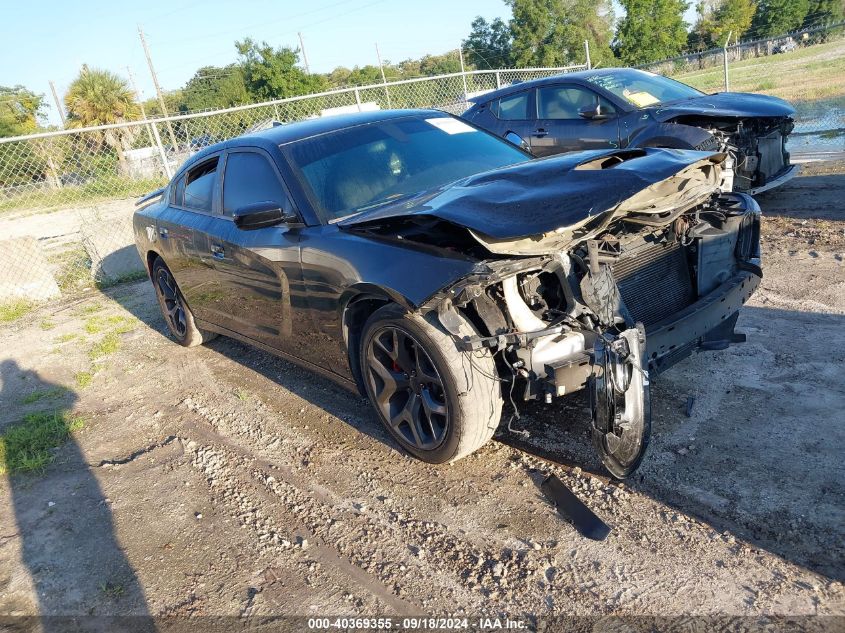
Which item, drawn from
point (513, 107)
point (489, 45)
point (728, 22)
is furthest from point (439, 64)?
point (513, 107)

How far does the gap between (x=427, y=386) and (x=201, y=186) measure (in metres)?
2.77

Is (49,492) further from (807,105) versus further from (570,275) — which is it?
(807,105)

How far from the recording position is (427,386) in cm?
316

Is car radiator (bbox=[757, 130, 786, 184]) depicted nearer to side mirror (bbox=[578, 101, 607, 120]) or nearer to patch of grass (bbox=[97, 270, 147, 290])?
side mirror (bbox=[578, 101, 607, 120])

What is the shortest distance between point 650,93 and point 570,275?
18.6 ft

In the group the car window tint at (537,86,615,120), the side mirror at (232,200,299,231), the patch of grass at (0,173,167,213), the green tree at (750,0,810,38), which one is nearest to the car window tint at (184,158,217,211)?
the side mirror at (232,200,299,231)

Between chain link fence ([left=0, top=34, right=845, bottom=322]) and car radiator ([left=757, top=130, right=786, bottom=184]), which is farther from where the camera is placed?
chain link fence ([left=0, top=34, right=845, bottom=322])

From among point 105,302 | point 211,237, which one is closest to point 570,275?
point 211,237

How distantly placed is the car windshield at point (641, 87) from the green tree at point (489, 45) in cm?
4266

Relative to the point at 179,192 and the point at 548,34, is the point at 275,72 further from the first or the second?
the point at 179,192

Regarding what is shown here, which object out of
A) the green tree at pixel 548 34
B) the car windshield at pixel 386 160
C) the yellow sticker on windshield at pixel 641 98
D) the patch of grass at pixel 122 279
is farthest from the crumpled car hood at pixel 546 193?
the green tree at pixel 548 34

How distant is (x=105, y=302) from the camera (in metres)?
8.05

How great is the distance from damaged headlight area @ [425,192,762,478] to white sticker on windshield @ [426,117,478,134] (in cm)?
164

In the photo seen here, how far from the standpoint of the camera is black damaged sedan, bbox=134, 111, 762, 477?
109 inches
